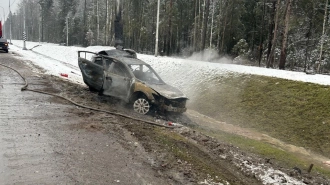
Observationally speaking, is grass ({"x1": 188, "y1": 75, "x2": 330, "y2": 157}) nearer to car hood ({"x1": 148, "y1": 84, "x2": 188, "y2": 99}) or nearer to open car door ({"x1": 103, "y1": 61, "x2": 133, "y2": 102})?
car hood ({"x1": 148, "y1": 84, "x2": 188, "y2": 99})

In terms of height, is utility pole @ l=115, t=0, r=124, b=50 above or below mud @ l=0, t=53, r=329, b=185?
above

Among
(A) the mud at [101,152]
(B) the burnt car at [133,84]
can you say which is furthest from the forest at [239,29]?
(A) the mud at [101,152]

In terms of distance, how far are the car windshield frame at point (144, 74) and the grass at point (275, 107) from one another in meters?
3.44

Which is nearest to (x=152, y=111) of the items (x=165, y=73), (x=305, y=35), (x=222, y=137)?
(x=222, y=137)

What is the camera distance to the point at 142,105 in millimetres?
9359

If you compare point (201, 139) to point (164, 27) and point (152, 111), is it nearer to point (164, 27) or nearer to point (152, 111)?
point (152, 111)

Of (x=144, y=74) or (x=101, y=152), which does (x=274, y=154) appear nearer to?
(x=101, y=152)

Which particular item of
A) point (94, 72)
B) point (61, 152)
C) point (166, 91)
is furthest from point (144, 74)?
point (61, 152)

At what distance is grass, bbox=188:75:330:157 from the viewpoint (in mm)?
9578

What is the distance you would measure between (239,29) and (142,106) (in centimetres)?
3082

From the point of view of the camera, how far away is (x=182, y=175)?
4977mm

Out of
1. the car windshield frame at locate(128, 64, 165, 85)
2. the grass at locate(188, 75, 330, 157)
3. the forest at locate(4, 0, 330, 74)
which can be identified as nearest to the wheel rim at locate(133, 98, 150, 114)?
the car windshield frame at locate(128, 64, 165, 85)

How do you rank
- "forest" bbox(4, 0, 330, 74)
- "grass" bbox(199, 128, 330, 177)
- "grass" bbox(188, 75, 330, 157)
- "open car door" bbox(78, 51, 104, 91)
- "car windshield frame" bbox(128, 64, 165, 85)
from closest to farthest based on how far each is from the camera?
"grass" bbox(199, 128, 330, 177) → "grass" bbox(188, 75, 330, 157) → "car windshield frame" bbox(128, 64, 165, 85) → "open car door" bbox(78, 51, 104, 91) → "forest" bbox(4, 0, 330, 74)

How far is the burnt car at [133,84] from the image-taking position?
30.5ft
